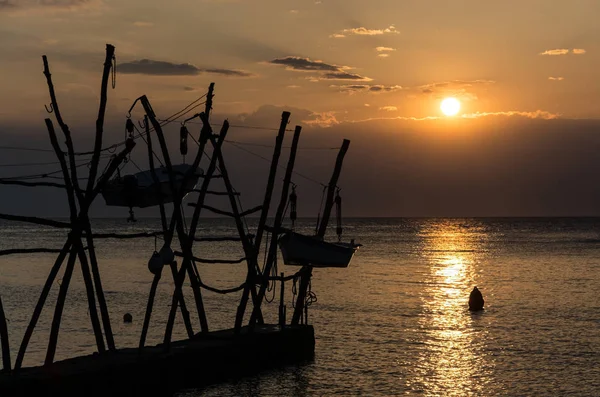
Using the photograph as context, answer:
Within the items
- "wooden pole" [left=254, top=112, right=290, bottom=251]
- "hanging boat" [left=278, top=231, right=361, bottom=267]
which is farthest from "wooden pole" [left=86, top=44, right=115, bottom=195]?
"hanging boat" [left=278, top=231, right=361, bottom=267]

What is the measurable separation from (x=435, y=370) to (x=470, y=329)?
1138 centimetres

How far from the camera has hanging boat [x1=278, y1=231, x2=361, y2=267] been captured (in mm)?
27953

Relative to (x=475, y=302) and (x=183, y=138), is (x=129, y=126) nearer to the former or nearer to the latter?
(x=183, y=138)

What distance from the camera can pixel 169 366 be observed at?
23406 millimetres

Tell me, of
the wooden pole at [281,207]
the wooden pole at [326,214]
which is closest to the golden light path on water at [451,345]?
the wooden pole at [326,214]

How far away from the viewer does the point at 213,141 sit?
26.0m

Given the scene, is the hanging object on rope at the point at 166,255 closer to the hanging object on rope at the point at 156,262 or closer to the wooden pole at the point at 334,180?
the hanging object on rope at the point at 156,262

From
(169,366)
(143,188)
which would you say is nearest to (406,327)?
(143,188)

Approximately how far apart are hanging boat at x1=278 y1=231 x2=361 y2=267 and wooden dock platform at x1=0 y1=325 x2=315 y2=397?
7.58 ft

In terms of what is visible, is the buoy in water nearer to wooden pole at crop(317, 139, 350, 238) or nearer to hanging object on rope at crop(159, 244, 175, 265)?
wooden pole at crop(317, 139, 350, 238)

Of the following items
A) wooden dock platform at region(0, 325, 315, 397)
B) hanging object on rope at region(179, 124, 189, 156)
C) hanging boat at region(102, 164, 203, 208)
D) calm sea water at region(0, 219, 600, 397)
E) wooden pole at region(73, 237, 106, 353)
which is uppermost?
hanging object on rope at region(179, 124, 189, 156)

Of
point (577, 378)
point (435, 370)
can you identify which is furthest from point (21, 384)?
point (577, 378)

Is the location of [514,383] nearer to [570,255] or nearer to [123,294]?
[123,294]

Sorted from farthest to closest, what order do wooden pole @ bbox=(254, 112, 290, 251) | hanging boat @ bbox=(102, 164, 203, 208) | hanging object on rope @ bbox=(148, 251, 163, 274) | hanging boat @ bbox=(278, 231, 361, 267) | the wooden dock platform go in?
hanging boat @ bbox=(278, 231, 361, 267), wooden pole @ bbox=(254, 112, 290, 251), hanging boat @ bbox=(102, 164, 203, 208), hanging object on rope @ bbox=(148, 251, 163, 274), the wooden dock platform
